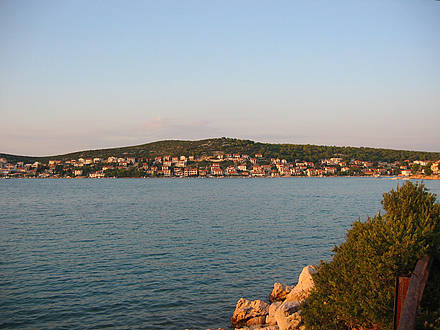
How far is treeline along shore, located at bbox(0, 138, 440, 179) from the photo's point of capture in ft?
457

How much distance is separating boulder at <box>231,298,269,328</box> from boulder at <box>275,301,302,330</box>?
4.14 ft

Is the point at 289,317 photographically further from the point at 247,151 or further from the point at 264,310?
the point at 247,151

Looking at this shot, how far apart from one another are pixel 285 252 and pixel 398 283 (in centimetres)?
1444

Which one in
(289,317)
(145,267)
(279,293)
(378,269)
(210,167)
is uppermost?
(378,269)

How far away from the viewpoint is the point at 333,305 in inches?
221

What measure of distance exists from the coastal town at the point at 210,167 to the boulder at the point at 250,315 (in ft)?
422

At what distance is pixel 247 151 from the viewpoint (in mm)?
157375

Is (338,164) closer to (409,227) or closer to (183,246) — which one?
(183,246)

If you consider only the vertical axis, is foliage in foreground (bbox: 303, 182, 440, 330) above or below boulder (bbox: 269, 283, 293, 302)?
above

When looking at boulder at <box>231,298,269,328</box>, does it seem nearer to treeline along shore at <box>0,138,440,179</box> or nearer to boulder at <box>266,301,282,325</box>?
boulder at <box>266,301,282,325</box>

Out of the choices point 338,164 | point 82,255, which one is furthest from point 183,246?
point 338,164

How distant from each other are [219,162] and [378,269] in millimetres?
141236

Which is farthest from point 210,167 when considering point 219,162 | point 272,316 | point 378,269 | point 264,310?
point 378,269

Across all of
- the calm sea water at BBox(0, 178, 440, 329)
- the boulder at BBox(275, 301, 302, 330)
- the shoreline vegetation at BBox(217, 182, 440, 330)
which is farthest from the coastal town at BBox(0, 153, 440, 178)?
the shoreline vegetation at BBox(217, 182, 440, 330)
